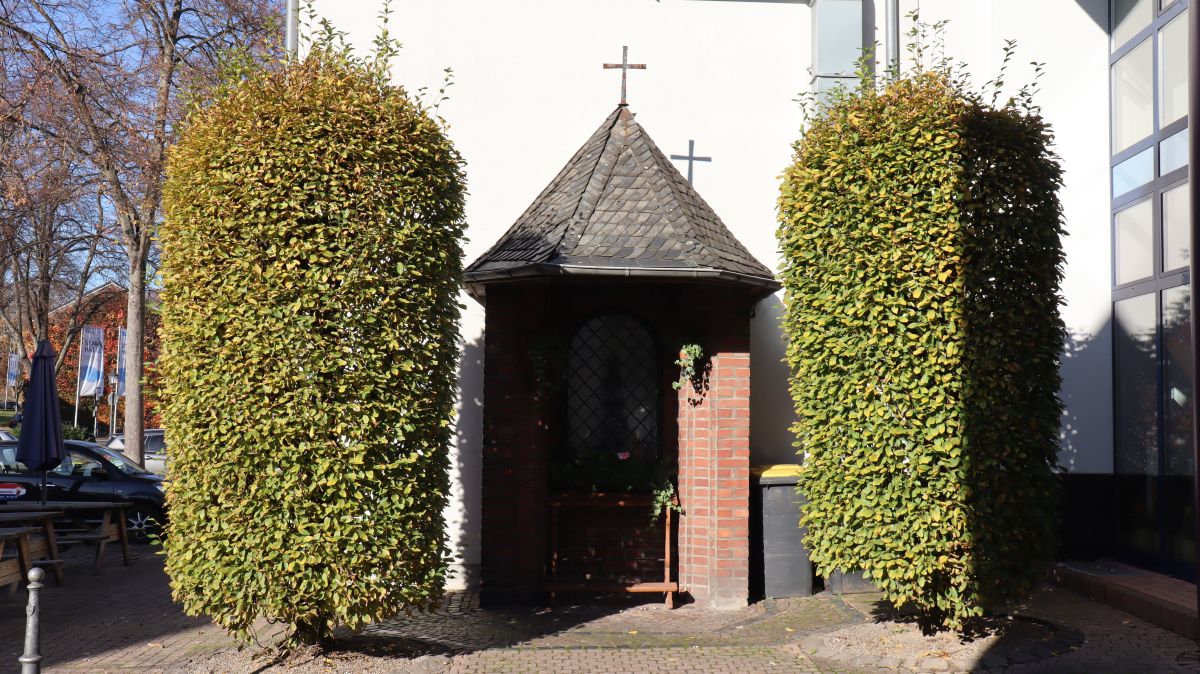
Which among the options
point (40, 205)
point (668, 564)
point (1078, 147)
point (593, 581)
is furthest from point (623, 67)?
point (40, 205)

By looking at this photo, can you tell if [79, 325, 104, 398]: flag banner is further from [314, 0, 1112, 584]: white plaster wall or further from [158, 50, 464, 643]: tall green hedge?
[158, 50, 464, 643]: tall green hedge

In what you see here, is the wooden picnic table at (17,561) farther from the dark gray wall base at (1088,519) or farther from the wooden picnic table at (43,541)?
the dark gray wall base at (1088,519)

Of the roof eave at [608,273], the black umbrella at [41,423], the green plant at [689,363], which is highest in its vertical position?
the roof eave at [608,273]

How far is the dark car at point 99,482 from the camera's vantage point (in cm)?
1361

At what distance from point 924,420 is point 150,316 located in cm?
3177

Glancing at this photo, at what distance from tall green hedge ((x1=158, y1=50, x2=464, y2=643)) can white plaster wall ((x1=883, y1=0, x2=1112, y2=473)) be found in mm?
6145

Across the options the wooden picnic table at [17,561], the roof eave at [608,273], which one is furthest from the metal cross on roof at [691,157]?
the wooden picnic table at [17,561]

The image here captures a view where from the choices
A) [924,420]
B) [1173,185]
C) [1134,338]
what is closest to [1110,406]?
[1134,338]

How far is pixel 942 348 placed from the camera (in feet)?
21.4

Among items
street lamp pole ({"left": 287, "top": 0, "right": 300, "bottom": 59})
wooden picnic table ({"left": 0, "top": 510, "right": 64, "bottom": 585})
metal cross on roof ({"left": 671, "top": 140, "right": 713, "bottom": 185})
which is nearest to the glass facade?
metal cross on roof ({"left": 671, "top": 140, "right": 713, "bottom": 185})

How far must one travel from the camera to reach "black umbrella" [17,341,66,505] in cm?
1096

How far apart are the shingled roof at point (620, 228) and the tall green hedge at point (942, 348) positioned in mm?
1473

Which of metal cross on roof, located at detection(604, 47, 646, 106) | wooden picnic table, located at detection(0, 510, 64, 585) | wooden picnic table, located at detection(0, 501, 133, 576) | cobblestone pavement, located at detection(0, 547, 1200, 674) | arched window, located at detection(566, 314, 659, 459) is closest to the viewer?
cobblestone pavement, located at detection(0, 547, 1200, 674)

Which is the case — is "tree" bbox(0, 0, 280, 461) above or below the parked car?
above
